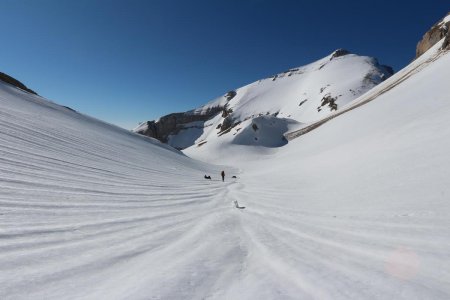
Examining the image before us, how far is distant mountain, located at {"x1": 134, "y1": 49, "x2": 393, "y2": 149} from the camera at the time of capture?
78312 millimetres

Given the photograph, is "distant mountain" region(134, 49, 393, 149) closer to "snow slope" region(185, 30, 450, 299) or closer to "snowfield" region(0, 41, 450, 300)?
"snow slope" region(185, 30, 450, 299)

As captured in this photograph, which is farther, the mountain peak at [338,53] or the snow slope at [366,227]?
the mountain peak at [338,53]

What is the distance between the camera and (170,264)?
5.46 m

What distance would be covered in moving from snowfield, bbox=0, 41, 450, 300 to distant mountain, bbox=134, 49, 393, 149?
58691 mm

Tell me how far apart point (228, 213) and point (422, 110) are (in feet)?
59.2

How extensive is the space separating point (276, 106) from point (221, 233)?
5662 inches

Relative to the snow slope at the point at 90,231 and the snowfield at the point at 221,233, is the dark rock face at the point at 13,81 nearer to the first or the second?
the snowfield at the point at 221,233

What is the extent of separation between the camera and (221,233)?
7785 mm

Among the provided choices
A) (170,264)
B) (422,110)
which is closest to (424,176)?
(170,264)

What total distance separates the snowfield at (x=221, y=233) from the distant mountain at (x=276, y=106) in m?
58.7

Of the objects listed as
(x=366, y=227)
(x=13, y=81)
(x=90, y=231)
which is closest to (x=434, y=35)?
(x=366, y=227)

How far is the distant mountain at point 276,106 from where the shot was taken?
7831 cm

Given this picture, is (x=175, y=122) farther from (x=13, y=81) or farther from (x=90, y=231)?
(x=90, y=231)

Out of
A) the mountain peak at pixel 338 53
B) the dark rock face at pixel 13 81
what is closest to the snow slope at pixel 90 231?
the dark rock face at pixel 13 81
